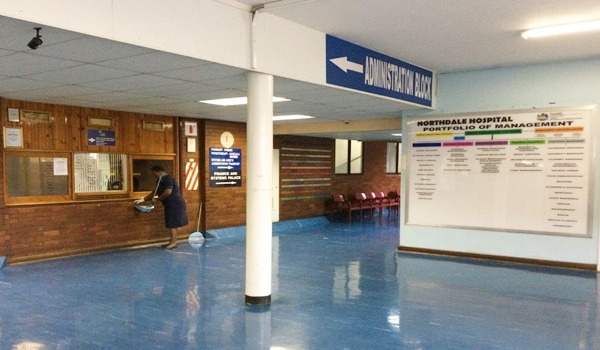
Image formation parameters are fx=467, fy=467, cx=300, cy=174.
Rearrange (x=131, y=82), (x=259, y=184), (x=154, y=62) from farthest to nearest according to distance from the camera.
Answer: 1. (x=131, y=82)
2. (x=259, y=184)
3. (x=154, y=62)

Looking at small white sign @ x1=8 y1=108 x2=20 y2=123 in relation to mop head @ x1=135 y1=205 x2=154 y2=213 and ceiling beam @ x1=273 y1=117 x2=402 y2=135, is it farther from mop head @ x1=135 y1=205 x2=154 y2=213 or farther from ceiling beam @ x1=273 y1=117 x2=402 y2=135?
ceiling beam @ x1=273 y1=117 x2=402 y2=135

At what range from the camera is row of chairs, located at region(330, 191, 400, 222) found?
13109 millimetres

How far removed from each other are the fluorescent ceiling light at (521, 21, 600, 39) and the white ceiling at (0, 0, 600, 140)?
115 mm

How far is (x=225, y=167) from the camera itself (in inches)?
405

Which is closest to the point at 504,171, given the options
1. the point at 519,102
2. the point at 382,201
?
the point at 519,102

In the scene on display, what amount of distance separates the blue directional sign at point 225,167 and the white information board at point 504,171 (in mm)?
4064

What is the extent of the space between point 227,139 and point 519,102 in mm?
5883

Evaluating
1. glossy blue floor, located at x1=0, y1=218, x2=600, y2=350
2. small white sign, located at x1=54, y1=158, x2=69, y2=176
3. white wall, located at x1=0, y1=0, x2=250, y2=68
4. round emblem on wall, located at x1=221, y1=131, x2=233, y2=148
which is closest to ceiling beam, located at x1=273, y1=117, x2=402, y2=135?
round emblem on wall, located at x1=221, y1=131, x2=233, y2=148

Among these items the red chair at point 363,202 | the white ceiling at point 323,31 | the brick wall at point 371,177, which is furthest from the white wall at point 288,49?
the brick wall at point 371,177

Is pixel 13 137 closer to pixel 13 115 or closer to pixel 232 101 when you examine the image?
pixel 13 115

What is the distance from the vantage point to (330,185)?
13594 millimetres

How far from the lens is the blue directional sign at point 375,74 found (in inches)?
222

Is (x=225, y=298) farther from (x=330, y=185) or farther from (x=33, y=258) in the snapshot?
(x=330, y=185)

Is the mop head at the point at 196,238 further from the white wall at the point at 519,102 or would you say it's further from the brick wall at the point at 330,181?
the white wall at the point at 519,102
